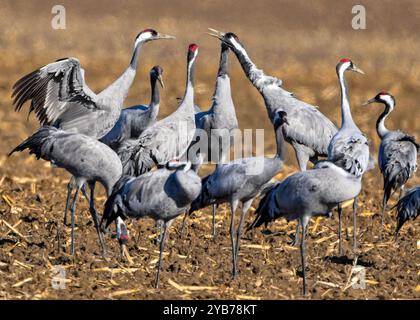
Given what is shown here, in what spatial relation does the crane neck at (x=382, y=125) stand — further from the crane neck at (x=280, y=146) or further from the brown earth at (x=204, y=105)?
the crane neck at (x=280, y=146)

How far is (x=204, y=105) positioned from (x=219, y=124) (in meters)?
6.85

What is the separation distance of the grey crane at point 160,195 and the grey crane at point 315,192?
57 centimetres

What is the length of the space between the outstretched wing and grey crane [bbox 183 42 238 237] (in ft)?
3.06

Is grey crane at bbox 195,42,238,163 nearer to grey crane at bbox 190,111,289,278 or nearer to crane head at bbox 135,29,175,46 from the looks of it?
crane head at bbox 135,29,175,46

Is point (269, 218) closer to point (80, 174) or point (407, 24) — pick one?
point (80, 174)

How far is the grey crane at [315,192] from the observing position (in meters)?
6.87

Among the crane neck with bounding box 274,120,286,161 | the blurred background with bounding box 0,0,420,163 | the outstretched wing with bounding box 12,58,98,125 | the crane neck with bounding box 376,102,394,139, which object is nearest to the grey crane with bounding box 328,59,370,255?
the crane neck with bounding box 274,120,286,161

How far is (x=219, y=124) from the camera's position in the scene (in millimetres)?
9008

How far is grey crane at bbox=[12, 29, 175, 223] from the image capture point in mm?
8523

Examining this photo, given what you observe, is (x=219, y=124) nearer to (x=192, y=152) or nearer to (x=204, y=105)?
(x=192, y=152)

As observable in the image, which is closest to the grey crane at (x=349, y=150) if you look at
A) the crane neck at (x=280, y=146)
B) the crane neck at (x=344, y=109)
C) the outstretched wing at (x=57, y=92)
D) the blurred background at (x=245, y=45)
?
the crane neck at (x=344, y=109)
